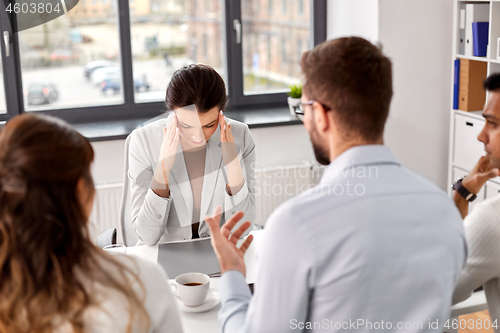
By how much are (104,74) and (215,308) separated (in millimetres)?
2185

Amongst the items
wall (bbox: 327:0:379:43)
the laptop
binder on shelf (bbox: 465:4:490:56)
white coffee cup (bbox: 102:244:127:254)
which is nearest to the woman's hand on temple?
the laptop

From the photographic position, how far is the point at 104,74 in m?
3.12

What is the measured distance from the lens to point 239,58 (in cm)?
327

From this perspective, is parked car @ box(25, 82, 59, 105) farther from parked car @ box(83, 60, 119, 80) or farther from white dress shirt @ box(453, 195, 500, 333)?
white dress shirt @ box(453, 195, 500, 333)

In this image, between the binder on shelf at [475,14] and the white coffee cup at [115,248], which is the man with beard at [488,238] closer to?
the white coffee cup at [115,248]

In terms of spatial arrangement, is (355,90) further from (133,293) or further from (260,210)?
(260,210)

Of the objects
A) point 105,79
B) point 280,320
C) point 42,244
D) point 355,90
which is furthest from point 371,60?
point 105,79

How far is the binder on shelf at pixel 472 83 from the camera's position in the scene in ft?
9.59

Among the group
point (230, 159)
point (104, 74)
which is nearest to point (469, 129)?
point (230, 159)

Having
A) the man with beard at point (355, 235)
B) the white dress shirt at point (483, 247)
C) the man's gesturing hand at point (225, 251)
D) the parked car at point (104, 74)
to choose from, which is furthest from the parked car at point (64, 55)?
the white dress shirt at point (483, 247)

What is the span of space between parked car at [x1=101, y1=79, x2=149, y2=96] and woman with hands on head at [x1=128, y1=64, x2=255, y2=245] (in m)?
1.22

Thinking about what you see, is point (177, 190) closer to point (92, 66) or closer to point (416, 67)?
point (92, 66)

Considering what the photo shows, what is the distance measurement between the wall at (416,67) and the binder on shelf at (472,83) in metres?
0.18

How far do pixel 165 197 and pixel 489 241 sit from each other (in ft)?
3.49
